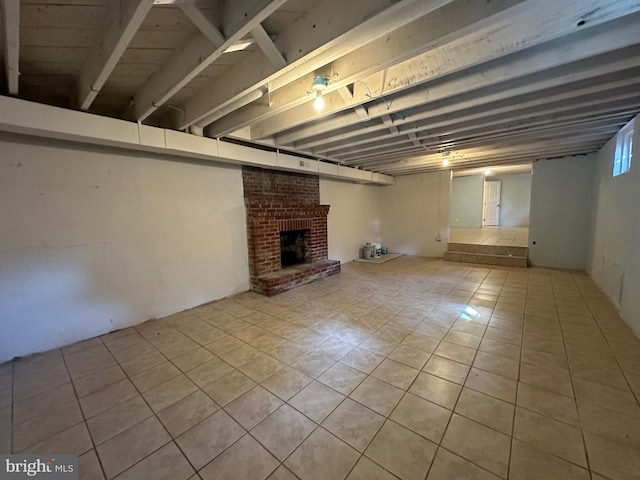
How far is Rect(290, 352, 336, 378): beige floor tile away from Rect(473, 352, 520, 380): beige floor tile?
1.22m

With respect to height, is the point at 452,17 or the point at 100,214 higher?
the point at 452,17

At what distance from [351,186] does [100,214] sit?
5.02 metres

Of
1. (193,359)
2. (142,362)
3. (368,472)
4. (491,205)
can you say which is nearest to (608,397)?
(368,472)

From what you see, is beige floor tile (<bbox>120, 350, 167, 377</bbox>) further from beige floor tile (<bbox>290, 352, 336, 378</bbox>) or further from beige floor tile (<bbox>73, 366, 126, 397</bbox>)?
beige floor tile (<bbox>290, 352, 336, 378</bbox>)

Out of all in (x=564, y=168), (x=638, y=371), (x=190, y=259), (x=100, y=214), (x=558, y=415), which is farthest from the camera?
(x=564, y=168)

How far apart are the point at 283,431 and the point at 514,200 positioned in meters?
11.6

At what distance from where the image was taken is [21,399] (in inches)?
71.7

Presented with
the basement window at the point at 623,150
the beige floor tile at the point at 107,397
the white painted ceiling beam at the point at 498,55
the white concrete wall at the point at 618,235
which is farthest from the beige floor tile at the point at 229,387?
the basement window at the point at 623,150

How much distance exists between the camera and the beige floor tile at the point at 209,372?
1.99 m

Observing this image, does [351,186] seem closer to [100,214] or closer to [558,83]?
[558,83]

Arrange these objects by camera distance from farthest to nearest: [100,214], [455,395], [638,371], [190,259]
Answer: [190,259], [100,214], [638,371], [455,395]

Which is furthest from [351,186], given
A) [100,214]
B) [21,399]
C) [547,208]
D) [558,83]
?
[21,399]

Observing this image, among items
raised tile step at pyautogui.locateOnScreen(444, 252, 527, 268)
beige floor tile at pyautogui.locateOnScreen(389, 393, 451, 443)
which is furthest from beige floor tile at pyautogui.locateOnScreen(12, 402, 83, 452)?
raised tile step at pyautogui.locateOnScreen(444, 252, 527, 268)

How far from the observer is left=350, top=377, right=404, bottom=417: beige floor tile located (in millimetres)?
1668
